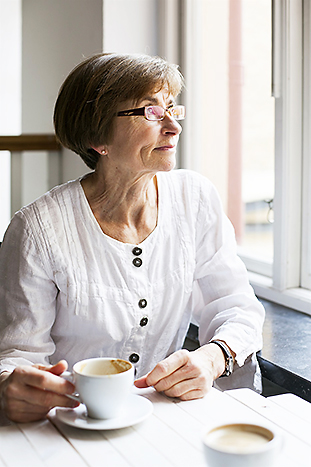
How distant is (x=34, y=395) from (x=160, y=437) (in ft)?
0.73

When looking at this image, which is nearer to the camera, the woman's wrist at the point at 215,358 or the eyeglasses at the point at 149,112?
the woman's wrist at the point at 215,358

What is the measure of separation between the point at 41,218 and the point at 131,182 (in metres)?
0.24

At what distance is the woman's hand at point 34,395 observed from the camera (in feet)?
3.17

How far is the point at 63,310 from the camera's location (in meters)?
1.36

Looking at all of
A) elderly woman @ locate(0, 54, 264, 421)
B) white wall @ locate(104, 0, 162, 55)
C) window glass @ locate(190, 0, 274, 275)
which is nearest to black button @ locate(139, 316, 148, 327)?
elderly woman @ locate(0, 54, 264, 421)

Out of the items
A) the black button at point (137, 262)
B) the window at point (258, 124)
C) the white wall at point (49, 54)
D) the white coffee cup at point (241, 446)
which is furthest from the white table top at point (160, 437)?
the white wall at point (49, 54)

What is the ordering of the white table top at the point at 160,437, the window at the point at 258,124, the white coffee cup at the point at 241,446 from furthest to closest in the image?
1. the window at the point at 258,124
2. the white table top at the point at 160,437
3. the white coffee cup at the point at 241,446

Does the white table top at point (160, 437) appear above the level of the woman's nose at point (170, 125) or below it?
below

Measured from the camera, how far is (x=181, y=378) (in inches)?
42.9

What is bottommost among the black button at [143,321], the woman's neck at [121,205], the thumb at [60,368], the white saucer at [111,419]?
the white saucer at [111,419]

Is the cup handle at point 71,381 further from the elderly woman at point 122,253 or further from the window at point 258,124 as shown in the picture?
the window at point 258,124

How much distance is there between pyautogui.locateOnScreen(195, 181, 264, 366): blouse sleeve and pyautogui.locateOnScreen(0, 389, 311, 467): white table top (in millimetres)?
354

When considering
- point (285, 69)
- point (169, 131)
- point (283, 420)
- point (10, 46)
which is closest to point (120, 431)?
point (283, 420)

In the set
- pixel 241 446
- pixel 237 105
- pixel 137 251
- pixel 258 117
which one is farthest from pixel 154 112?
pixel 237 105
